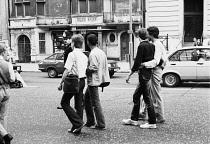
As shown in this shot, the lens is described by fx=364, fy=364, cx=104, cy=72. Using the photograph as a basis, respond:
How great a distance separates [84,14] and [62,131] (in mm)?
25378

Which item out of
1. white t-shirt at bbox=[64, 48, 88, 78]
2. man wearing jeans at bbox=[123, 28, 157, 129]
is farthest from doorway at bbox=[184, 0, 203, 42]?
white t-shirt at bbox=[64, 48, 88, 78]

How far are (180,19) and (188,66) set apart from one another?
14.5 m

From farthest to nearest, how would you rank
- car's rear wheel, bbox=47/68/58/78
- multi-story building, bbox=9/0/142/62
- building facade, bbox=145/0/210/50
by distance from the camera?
multi-story building, bbox=9/0/142/62 < building facade, bbox=145/0/210/50 < car's rear wheel, bbox=47/68/58/78

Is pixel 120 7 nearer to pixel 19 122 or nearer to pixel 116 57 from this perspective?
pixel 116 57

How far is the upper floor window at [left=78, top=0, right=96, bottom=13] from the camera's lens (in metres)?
32.3

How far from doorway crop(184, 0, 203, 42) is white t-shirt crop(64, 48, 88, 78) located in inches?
918

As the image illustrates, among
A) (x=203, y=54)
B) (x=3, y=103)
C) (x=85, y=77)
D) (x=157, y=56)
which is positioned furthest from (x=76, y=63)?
(x=203, y=54)

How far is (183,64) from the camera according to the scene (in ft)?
47.8

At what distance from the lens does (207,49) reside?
14266 mm

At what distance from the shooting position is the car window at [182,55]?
Answer: 47.8ft

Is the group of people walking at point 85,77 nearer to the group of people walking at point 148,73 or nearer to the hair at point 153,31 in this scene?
the group of people walking at point 148,73

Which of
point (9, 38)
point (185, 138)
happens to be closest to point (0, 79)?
point (185, 138)

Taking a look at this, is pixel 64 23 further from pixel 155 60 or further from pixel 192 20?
pixel 155 60

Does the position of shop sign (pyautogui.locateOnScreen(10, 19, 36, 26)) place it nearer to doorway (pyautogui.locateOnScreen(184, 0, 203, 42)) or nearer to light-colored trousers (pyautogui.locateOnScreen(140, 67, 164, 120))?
doorway (pyautogui.locateOnScreen(184, 0, 203, 42))
